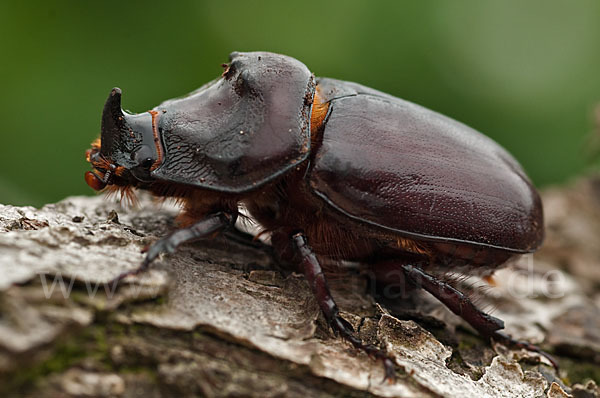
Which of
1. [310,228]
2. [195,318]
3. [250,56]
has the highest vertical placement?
[250,56]

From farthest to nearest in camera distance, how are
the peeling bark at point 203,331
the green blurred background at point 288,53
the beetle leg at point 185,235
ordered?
the green blurred background at point 288,53
the beetle leg at point 185,235
the peeling bark at point 203,331

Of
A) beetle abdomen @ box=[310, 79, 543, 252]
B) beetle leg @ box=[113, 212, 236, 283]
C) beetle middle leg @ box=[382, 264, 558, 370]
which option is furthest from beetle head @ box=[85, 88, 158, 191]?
beetle middle leg @ box=[382, 264, 558, 370]

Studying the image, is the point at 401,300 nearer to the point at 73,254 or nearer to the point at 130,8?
the point at 73,254

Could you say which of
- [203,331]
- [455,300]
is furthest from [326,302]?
[455,300]

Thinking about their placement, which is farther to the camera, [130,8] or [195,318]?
[130,8]

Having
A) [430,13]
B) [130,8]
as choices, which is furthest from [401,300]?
[130,8]

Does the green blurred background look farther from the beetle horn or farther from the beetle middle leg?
the beetle middle leg

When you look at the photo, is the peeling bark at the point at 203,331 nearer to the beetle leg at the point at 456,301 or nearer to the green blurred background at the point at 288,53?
the beetle leg at the point at 456,301

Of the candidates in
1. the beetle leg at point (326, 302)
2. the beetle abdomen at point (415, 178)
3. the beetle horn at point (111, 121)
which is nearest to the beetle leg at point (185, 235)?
the beetle leg at point (326, 302)

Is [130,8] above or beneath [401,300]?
above
